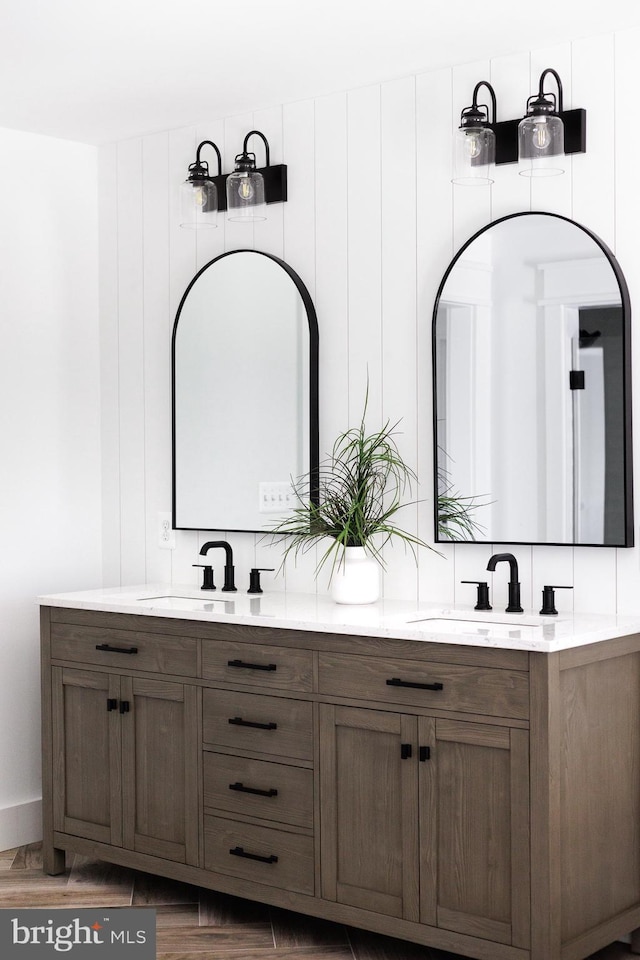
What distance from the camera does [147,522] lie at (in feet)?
13.6

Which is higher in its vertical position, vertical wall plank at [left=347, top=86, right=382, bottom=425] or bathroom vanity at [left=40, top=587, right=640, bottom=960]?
vertical wall plank at [left=347, top=86, right=382, bottom=425]

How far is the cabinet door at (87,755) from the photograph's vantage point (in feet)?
11.4

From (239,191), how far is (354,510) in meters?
1.10

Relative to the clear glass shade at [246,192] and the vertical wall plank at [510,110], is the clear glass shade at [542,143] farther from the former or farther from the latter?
the clear glass shade at [246,192]

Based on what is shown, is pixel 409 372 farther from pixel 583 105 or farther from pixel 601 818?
pixel 601 818

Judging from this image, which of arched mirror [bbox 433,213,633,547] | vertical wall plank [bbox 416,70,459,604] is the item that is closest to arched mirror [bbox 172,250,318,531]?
vertical wall plank [bbox 416,70,459,604]

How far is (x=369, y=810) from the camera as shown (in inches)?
113

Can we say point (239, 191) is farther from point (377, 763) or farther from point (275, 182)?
point (377, 763)

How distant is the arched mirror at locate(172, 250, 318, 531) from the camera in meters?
3.67

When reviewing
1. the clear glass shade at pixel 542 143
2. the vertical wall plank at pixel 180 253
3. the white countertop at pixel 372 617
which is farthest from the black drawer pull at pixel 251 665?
the clear glass shade at pixel 542 143

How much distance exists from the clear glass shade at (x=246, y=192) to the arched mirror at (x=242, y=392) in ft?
0.60

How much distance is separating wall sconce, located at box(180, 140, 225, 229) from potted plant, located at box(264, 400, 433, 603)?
847mm

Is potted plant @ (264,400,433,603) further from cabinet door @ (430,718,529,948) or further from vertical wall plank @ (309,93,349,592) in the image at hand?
cabinet door @ (430,718,529,948)

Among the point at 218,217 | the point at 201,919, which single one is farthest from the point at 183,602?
the point at 218,217
